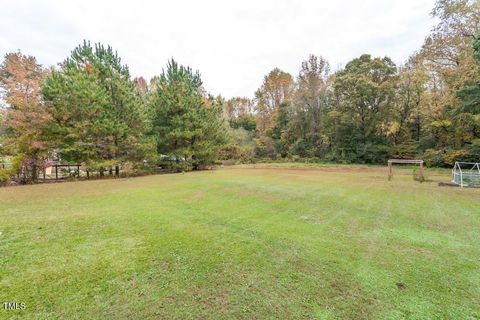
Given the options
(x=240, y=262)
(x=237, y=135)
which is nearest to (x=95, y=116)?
(x=240, y=262)

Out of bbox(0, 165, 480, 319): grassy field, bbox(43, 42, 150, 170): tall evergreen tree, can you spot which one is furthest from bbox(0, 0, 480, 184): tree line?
bbox(0, 165, 480, 319): grassy field

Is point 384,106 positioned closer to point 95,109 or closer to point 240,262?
point 95,109

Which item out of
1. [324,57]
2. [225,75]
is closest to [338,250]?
[324,57]

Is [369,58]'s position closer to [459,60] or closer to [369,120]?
[369,120]

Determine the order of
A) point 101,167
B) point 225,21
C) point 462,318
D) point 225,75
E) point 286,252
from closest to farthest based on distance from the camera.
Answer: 1. point 462,318
2. point 286,252
3. point 101,167
4. point 225,21
5. point 225,75

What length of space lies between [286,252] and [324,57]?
2892 cm

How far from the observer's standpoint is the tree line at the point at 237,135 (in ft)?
39.4

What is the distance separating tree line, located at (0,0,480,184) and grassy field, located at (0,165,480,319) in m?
8.23

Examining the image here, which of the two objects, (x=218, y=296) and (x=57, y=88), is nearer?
(x=218, y=296)

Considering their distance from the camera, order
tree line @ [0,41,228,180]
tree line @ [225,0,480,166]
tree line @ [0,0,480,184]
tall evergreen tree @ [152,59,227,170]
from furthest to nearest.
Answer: tall evergreen tree @ [152,59,227,170] → tree line @ [225,0,480,166] → tree line @ [0,0,480,184] → tree line @ [0,41,228,180]

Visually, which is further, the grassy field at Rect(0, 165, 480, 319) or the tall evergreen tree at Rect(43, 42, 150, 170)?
the tall evergreen tree at Rect(43, 42, 150, 170)

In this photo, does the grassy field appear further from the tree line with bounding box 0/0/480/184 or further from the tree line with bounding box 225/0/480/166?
the tree line with bounding box 225/0/480/166

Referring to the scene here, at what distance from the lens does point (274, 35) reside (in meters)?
18.9

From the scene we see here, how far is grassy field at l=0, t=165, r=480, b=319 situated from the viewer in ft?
7.34
